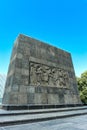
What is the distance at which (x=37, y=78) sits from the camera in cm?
850

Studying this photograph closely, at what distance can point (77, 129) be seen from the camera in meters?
3.66

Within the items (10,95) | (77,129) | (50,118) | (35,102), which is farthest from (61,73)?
(77,129)

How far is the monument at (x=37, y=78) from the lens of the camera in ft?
24.4

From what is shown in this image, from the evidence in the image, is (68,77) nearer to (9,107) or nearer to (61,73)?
(61,73)

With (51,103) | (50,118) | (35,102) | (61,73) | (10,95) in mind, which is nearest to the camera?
(50,118)

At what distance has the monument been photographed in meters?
7.45

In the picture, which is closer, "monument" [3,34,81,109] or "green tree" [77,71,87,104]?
"monument" [3,34,81,109]

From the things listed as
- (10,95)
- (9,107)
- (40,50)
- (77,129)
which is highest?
(40,50)

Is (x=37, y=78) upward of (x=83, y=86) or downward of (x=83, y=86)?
downward

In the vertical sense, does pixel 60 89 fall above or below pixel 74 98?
above

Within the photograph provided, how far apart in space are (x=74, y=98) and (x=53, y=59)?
3.78 meters

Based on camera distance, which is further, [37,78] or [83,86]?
[83,86]

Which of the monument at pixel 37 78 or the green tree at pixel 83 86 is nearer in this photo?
the monument at pixel 37 78

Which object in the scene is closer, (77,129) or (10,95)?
(77,129)
